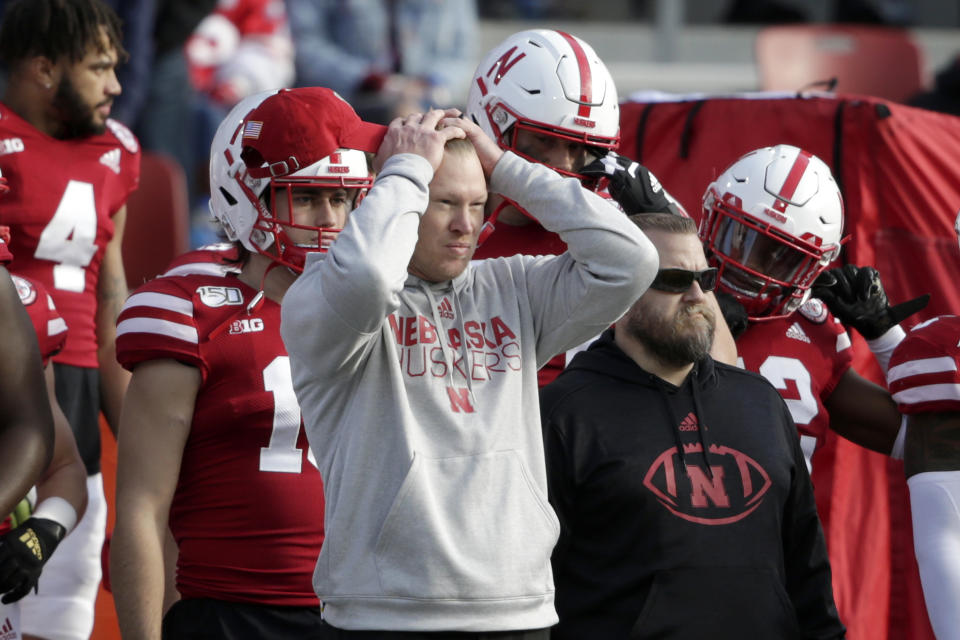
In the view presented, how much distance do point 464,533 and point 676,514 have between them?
69 cm

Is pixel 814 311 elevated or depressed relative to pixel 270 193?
depressed

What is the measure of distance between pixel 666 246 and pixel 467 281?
0.66 metres

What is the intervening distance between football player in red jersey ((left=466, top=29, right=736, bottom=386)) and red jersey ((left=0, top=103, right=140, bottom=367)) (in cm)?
121

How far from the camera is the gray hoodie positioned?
2490 millimetres

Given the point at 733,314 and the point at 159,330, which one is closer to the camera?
the point at 159,330

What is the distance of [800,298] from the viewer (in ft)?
13.2

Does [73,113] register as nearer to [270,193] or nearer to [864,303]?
[270,193]

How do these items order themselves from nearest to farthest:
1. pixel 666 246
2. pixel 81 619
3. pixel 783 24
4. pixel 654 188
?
pixel 666 246
pixel 654 188
pixel 81 619
pixel 783 24

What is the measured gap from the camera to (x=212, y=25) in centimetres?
895

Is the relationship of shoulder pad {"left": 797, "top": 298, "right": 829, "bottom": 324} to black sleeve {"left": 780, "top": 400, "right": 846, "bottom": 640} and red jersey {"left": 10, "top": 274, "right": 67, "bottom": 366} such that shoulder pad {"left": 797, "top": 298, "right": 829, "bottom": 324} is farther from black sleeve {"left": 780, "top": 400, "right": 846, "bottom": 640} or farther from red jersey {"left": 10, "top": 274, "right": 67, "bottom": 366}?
red jersey {"left": 10, "top": 274, "right": 67, "bottom": 366}

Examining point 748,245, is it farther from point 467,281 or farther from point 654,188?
point 467,281

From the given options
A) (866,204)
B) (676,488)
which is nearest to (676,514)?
(676,488)

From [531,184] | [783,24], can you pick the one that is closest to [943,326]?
[531,184]

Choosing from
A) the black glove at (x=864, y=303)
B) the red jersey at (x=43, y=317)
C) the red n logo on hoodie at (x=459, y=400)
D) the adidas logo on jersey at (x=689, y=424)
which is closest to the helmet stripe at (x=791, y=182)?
the black glove at (x=864, y=303)
